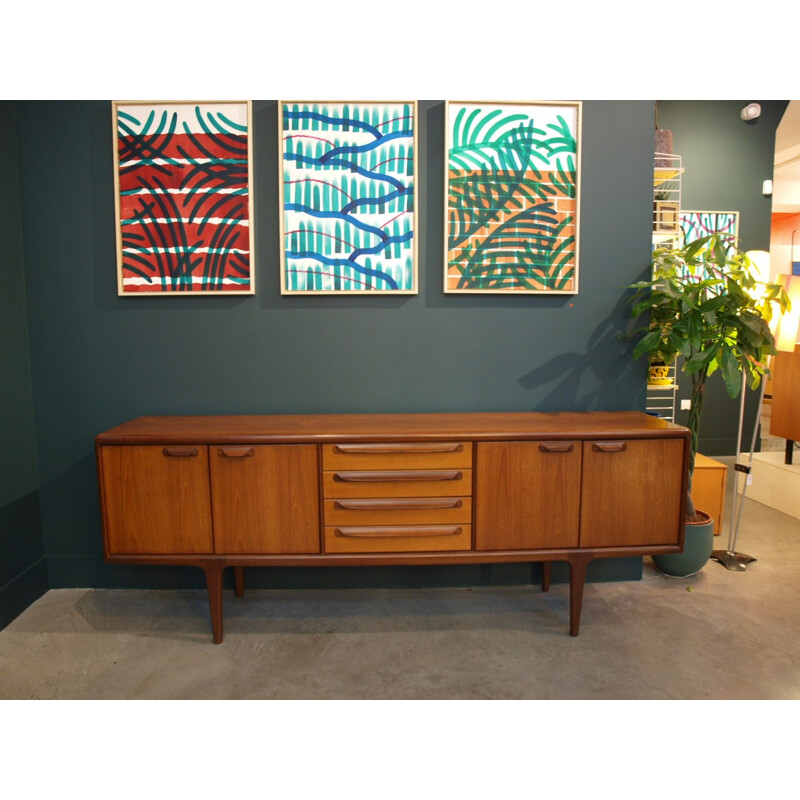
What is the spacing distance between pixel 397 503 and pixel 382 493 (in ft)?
0.24

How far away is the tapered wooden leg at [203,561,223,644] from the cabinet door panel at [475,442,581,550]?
3.49 feet

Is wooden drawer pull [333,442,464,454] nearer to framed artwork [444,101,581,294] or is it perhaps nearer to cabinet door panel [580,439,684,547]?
cabinet door panel [580,439,684,547]

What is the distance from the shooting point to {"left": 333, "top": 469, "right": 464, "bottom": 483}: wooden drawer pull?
2207mm

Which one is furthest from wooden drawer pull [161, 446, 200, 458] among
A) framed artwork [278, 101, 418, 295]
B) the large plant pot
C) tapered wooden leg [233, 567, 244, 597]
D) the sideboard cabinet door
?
the large plant pot

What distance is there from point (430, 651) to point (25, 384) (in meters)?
2.25

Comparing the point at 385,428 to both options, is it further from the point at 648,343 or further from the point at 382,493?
the point at 648,343

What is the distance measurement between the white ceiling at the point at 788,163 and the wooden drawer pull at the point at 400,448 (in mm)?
4815

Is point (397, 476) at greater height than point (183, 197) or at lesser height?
lesser

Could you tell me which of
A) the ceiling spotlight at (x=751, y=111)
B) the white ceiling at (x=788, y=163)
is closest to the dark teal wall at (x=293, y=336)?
the ceiling spotlight at (x=751, y=111)

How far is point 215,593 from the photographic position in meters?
2.30

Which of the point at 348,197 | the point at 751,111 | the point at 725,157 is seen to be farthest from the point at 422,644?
the point at 751,111

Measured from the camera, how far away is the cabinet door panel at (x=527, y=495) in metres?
2.23

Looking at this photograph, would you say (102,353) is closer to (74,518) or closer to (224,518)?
(74,518)

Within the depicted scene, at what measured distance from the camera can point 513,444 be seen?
223 cm
